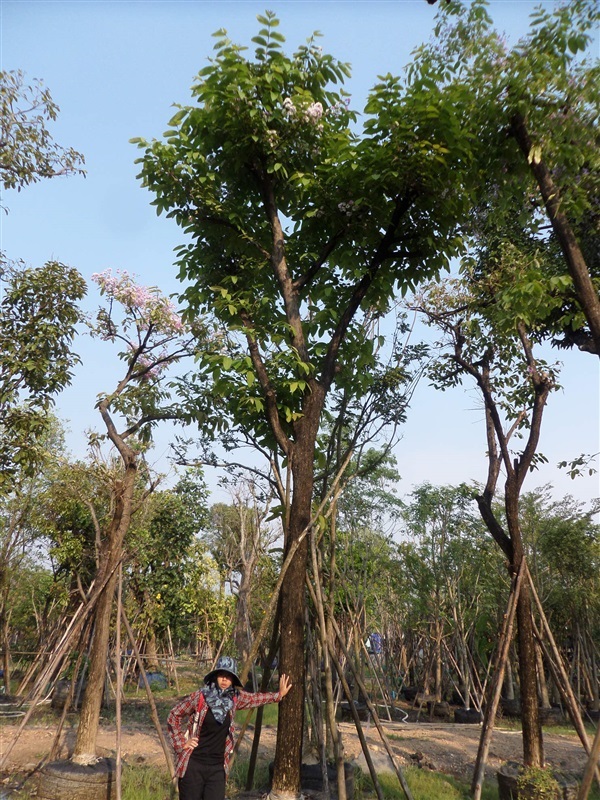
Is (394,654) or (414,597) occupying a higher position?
(414,597)

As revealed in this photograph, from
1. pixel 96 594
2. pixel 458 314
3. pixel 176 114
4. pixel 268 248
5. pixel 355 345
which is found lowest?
pixel 96 594

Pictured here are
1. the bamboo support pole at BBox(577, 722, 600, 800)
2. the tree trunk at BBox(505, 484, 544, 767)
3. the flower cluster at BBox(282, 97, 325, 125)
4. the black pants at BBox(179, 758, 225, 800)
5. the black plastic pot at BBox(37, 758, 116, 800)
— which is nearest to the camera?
the bamboo support pole at BBox(577, 722, 600, 800)

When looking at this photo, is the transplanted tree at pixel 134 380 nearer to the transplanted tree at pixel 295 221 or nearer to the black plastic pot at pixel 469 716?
the transplanted tree at pixel 295 221

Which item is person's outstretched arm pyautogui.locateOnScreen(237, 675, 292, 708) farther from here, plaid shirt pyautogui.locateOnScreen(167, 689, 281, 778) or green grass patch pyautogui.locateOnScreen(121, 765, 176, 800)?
green grass patch pyautogui.locateOnScreen(121, 765, 176, 800)

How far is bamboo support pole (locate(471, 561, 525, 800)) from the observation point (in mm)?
4941

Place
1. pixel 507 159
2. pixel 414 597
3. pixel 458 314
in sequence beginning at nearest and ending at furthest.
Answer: pixel 507 159 → pixel 458 314 → pixel 414 597

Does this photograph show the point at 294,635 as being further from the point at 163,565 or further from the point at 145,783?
the point at 163,565

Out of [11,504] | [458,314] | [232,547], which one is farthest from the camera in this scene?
[232,547]

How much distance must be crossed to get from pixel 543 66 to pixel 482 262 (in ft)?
14.1

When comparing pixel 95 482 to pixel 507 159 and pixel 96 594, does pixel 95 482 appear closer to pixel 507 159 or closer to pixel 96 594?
pixel 96 594

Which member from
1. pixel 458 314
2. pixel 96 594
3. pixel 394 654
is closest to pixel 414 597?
pixel 394 654

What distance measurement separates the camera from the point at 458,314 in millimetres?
8273

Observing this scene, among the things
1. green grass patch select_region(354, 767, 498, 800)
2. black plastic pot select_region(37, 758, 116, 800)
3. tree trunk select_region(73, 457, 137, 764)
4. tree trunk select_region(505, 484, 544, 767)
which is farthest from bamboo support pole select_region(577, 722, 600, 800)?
tree trunk select_region(73, 457, 137, 764)

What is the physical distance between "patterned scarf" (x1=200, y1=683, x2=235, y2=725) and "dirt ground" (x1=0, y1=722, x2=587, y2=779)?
309cm
